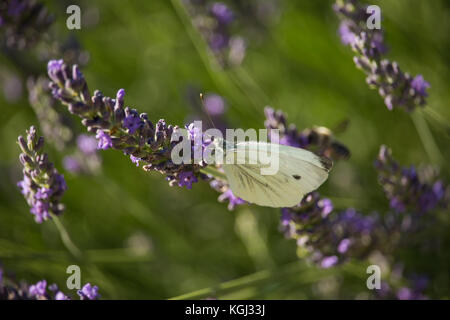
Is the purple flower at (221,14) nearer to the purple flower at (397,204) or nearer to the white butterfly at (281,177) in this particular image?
the white butterfly at (281,177)

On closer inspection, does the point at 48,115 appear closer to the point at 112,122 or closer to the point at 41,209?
the point at 41,209

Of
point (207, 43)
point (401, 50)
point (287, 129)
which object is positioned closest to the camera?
point (287, 129)

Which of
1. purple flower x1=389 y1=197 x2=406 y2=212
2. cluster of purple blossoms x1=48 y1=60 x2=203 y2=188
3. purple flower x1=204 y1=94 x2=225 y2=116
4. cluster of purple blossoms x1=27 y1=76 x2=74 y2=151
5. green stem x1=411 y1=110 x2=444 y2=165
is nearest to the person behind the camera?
cluster of purple blossoms x1=48 y1=60 x2=203 y2=188

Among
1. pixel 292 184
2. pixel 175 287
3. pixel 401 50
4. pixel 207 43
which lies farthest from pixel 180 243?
pixel 401 50

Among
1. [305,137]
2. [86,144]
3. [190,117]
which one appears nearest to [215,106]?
[190,117]

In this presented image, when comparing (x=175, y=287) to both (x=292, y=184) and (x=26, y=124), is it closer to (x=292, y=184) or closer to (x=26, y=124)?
(x=292, y=184)

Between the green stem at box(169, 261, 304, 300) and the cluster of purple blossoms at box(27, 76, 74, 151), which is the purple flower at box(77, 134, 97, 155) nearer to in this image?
the cluster of purple blossoms at box(27, 76, 74, 151)

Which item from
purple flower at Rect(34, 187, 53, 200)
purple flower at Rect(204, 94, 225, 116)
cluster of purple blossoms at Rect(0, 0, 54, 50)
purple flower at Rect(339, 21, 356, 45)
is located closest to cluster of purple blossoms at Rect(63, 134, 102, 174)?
cluster of purple blossoms at Rect(0, 0, 54, 50)
